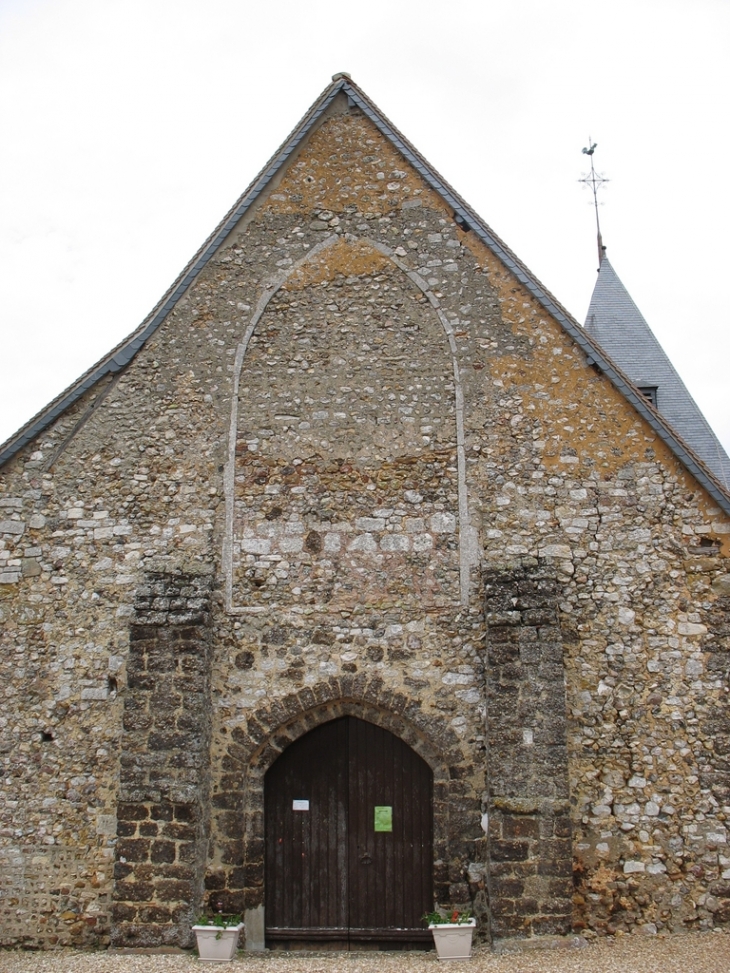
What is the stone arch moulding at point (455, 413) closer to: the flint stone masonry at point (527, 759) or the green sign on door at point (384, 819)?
the flint stone masonry at point (527, 759)

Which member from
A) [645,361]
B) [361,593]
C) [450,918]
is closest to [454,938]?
[450,918]

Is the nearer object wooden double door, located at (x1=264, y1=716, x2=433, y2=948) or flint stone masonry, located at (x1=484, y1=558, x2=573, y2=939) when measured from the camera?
flint stone masonry, located at (x1=484, y1=558, x2=573, y2=939)

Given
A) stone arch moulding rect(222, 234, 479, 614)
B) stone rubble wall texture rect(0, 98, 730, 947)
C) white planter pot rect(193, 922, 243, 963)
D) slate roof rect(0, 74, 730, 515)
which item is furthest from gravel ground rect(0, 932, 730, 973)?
slate roof rect(0, 74, 730, 515)

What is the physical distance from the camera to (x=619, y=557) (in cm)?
823

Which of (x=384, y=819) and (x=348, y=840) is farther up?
(x=384, y=819)

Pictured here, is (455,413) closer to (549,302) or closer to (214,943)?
(549,302)

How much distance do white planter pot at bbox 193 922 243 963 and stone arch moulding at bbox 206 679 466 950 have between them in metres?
0.45

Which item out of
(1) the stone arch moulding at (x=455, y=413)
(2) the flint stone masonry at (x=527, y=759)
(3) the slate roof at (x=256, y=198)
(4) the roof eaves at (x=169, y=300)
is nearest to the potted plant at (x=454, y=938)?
(2) the flint stone masonry at (x=527, y=759)

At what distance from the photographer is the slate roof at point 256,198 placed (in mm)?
8555

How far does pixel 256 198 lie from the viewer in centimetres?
937

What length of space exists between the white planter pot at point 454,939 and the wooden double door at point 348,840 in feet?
2.06

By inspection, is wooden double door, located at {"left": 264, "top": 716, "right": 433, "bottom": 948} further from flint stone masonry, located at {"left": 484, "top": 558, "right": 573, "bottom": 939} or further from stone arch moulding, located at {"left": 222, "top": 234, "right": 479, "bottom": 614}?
stone arch moulding, located at {"left": 222, "top": 234, "right": 479, "bottom": 614}

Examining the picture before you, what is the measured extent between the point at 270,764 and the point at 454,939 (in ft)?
6.92

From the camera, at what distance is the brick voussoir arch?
7828 millimetres
